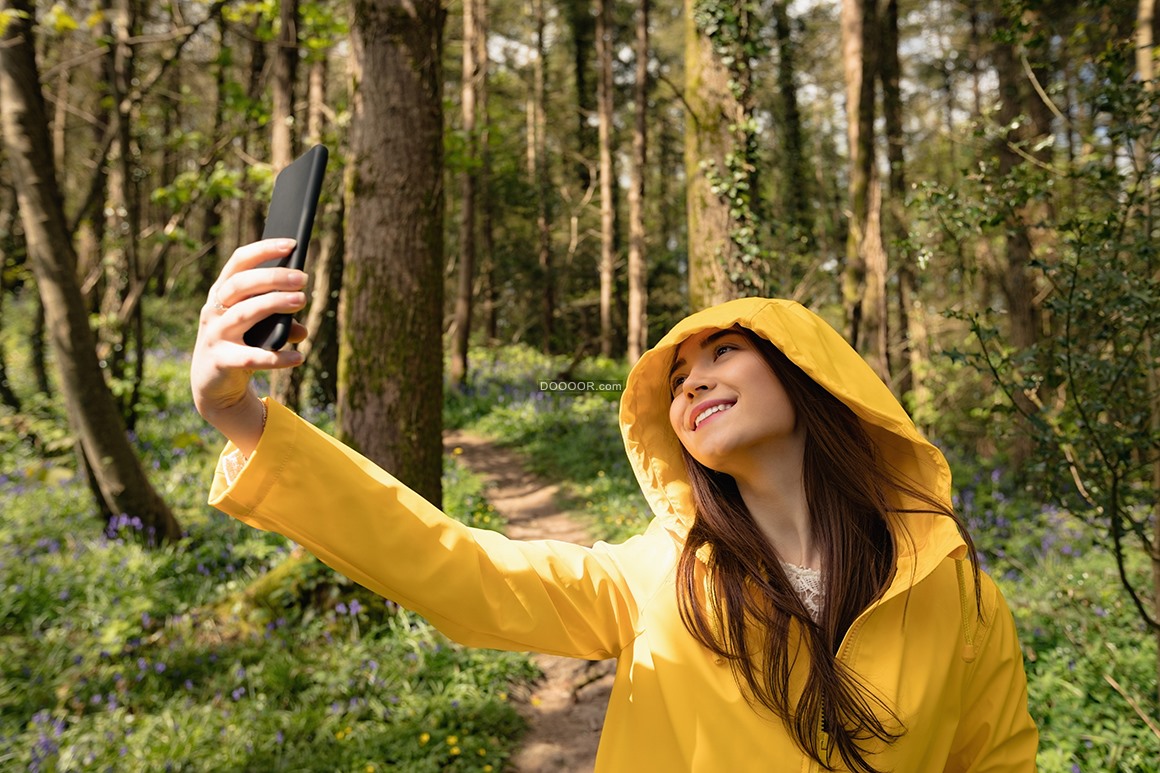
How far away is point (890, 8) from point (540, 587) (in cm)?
1334

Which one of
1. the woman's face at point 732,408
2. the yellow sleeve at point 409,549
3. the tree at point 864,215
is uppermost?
the tree at point 864,215

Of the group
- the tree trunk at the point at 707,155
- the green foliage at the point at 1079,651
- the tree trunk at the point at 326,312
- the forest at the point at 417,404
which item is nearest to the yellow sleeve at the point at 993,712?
the forest at the point at 417,404

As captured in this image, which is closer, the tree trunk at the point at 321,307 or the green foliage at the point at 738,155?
the green foliage at the point at 738,155

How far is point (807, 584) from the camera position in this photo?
5.16 ft

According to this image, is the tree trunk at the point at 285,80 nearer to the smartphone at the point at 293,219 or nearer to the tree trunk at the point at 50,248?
the tree trunk at the point at 50,248

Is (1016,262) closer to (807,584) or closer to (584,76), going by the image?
(807,584)

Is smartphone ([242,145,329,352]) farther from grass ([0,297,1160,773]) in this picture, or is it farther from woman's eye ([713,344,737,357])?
grass ([0,297,1160,773])

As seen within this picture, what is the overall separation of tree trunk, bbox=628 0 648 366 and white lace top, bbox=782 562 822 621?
1143 centimetres

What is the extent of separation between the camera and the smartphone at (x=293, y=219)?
102cm

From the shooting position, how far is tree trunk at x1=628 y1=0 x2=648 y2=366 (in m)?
13.3

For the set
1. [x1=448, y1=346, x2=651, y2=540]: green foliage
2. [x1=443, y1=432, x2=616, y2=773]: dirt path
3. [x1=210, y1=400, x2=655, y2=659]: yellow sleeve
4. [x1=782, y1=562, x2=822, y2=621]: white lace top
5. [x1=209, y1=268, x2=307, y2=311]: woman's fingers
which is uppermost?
[x1=209, y1=268, x2=307, y2=311]: woman's fingers

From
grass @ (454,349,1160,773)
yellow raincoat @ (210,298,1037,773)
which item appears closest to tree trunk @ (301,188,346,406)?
grass @ (454,349,1160,773)

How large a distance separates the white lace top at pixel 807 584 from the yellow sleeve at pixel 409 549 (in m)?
0.43

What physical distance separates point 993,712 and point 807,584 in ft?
1.56
